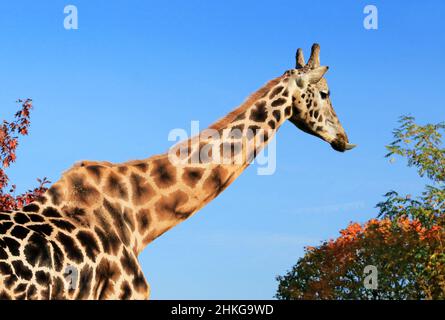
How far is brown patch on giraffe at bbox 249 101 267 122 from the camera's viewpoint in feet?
40.4

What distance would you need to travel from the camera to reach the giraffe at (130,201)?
9656mm

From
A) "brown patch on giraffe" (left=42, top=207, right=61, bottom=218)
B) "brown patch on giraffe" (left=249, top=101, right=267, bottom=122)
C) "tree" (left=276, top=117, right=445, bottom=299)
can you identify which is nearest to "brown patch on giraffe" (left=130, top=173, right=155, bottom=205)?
"brown patch on giraffe" (left=42, top=207, right=61, bottom=218)

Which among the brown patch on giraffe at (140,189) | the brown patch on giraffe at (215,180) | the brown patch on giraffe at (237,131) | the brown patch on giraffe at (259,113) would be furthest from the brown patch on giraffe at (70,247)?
the brown patch on giraffe at (259,113)

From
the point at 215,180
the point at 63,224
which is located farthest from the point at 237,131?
the point at 63,224

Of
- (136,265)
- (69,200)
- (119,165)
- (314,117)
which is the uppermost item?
(314,117)

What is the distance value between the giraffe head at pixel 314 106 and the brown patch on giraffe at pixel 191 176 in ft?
7.40

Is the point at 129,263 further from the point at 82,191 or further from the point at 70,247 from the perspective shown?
the point at 82,191

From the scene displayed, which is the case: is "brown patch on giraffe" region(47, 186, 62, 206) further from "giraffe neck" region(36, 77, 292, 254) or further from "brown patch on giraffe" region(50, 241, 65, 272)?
"brown patch on giraffe" region(50, 241, 65, 272)

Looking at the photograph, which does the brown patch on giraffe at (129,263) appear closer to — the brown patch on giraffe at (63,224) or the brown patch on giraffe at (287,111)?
the brown patch on giraffe at (63,224)

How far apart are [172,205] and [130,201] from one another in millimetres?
699

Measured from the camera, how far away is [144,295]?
405 inches

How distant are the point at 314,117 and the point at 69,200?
15.6 feet
